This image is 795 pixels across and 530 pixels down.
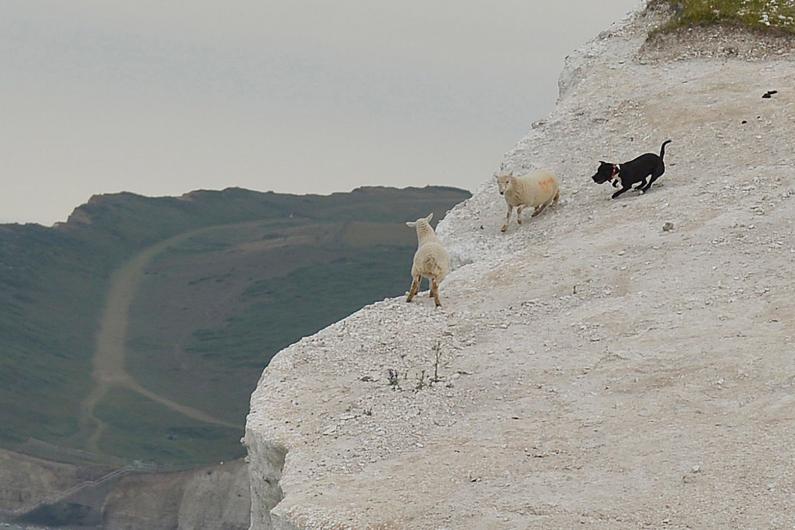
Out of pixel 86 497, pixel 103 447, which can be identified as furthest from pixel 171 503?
pixel 103 447

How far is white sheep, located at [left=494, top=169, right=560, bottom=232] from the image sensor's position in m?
30.2

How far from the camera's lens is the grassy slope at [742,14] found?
37719 millimetres

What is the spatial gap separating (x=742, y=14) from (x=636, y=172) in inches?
462

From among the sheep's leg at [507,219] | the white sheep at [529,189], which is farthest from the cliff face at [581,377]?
the white sheep at [529,189]

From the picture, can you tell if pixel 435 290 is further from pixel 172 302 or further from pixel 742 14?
pixel 172 302

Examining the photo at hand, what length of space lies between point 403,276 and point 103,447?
1170 inches

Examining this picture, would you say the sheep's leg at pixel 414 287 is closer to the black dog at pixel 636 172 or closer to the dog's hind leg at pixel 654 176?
the black dog at pixel 636 172

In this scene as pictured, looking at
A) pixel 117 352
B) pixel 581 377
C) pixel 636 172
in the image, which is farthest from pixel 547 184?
pixel 117 352

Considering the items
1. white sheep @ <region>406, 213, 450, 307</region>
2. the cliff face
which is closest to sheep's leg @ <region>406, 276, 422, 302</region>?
white sheep @ <region>406, 213, 450, 307</region>

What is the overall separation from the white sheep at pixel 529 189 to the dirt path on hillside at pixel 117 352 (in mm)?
46256

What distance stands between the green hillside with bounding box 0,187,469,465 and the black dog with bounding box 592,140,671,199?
42.1m

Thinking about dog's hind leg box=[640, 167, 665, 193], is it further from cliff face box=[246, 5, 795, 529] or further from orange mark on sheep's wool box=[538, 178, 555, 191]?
orange mark on sheep's wool box=[538, 178, 555, 191]

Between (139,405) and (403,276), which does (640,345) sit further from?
(403,276)

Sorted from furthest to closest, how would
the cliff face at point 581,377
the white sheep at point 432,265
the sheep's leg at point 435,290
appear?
the sheep's leg at point 435,290, the white sheep at point 432,265, the cliff face at point 581,377
